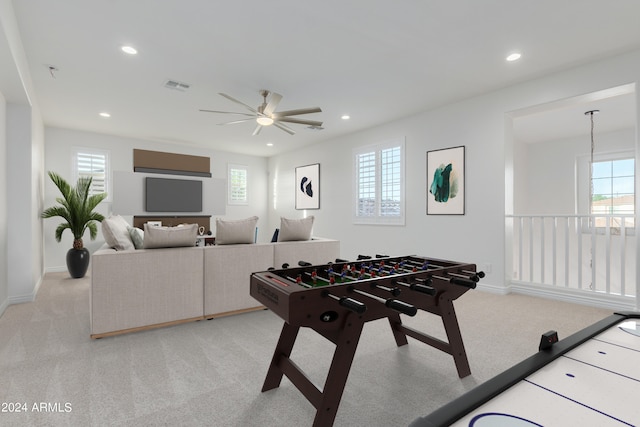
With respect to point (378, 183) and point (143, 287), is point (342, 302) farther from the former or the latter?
point (378, 183)

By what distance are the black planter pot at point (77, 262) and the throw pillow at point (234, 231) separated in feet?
→ 10.7

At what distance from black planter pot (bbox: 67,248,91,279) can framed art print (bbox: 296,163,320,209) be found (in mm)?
4121

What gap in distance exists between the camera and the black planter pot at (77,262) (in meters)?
4.94

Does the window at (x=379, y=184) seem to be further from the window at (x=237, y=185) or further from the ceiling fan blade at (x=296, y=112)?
the window at (x=237, y=185)

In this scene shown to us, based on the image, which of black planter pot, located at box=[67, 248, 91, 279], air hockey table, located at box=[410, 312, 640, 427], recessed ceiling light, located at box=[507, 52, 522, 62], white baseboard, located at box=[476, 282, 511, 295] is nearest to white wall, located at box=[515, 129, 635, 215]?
white baseboard, located at box=[476, 282, 511, 295]

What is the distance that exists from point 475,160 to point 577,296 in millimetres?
1954

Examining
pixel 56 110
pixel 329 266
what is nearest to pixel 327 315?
pixel 329 266

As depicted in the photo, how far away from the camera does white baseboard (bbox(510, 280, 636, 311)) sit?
126 inches

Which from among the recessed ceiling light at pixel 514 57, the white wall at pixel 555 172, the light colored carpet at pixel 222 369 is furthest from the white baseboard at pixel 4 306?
the white wall at pixel 555 172

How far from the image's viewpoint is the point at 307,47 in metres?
3.00

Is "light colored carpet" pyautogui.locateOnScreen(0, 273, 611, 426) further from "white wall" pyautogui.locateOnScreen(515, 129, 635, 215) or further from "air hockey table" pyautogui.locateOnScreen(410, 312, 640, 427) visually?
"white wall" pyautogui.locateOnScreen(515, 129, 635, 215)

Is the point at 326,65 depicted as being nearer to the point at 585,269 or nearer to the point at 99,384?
the point at 99,384

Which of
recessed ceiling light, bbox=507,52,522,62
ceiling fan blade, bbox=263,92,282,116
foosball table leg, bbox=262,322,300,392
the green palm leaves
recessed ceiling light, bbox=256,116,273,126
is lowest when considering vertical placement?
foosball table leg, bbox=262,322,300,392

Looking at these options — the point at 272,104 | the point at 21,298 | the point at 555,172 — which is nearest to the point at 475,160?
the point at 272,104
